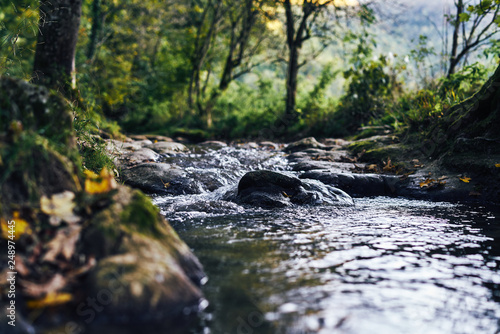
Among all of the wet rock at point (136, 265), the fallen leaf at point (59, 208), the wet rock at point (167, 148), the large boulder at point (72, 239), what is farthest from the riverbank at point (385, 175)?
the wet rock at point (136, 265)

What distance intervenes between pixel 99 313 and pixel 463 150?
6.04 meters

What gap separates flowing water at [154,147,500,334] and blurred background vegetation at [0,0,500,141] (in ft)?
7.81

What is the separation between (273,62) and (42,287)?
20.2m

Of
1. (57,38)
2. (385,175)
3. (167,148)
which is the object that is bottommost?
(385,175)

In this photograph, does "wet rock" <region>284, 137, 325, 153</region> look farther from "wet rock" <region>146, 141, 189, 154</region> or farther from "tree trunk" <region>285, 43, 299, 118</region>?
"tree trunk" <region>285, 43, 299, 118</region>

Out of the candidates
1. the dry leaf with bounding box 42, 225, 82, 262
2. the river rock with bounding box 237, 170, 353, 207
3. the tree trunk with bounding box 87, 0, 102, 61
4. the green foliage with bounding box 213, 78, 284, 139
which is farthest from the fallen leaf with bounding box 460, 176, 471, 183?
the tree trunk with bounding box 87, 0, 102, 61

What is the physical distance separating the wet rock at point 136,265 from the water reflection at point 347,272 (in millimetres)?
188

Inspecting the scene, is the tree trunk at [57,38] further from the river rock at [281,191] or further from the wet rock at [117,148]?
the river rock at [281,191]

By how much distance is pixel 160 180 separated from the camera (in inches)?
230

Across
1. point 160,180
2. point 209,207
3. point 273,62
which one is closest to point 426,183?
point 209,207

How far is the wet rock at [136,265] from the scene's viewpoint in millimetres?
1719

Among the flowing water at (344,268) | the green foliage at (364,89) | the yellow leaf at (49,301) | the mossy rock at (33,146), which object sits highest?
the green foliage at (364,89)

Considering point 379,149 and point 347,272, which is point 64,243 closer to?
point 347,272

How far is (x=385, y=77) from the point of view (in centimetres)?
1218
